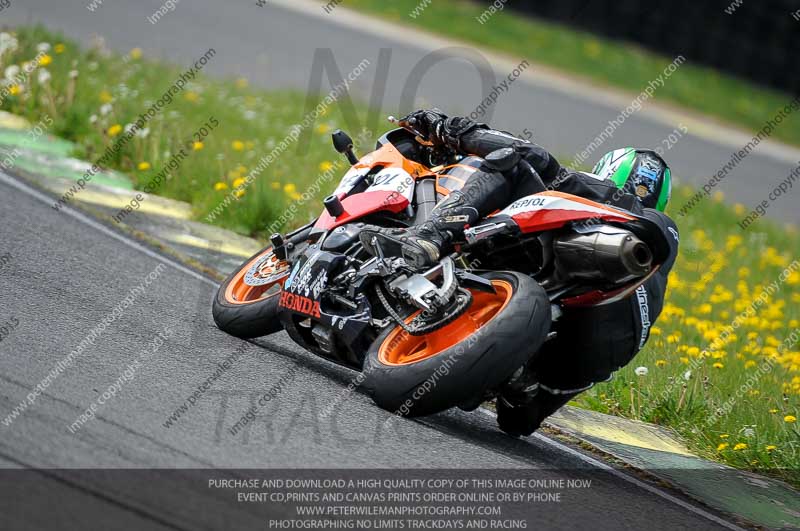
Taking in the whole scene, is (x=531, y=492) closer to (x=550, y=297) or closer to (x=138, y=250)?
(x=550, y=297)

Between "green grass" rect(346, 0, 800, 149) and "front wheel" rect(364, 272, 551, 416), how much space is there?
15235 mm

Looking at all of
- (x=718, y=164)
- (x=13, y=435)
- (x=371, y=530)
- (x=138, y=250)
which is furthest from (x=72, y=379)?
(x=718, y=164)

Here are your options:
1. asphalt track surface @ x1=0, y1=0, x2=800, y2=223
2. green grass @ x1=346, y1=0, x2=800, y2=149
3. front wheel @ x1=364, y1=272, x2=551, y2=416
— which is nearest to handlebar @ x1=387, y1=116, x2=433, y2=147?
front wheel @ x1=364, y1=272, x2=551, y2=416

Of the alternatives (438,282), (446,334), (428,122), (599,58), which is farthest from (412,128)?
(599,58)

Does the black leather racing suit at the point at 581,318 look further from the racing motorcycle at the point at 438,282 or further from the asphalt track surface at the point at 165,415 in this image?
the asphalt track surface at the point at 165,415

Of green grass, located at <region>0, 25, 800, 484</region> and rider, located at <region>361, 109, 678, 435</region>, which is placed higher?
rider, located at <region>361, 109, 678, 435</region>

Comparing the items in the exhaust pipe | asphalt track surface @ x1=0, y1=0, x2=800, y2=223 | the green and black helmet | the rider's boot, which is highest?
the green and black helmet

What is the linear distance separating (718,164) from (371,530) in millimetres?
13780

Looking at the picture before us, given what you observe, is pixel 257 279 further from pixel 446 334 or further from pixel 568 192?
pixel 568 192

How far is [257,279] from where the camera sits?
22.6 ft

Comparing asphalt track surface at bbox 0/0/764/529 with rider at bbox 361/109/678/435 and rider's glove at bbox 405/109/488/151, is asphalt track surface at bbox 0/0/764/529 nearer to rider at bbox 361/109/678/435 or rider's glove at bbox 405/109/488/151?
rider at bbox 361/109/678/435

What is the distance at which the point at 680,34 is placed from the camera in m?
22.0

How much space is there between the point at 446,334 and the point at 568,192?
0.98m

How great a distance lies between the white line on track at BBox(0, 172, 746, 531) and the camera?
223 inches
